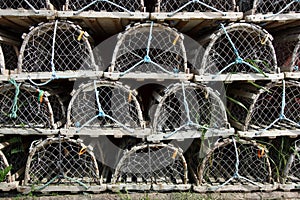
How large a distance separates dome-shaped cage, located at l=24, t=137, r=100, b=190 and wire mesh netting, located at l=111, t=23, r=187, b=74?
80 centimetres

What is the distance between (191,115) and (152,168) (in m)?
0.62

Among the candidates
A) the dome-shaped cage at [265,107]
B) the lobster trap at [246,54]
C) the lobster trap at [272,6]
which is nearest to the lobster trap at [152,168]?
the dome-shaped cage at [265,107]

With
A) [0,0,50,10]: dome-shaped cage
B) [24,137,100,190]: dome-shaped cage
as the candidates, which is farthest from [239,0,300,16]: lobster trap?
[24,137,100,190]: dome-shaped cage

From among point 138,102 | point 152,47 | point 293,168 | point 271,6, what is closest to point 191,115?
point 138,102

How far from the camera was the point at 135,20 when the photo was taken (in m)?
2.51

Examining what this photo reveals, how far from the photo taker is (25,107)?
2484 millimetres

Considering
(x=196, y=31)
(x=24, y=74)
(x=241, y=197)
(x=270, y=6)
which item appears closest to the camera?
(x=24, y=74)

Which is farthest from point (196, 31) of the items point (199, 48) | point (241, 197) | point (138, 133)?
point (241, 197)

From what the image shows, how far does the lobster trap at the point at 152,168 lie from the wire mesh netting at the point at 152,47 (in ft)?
2.48

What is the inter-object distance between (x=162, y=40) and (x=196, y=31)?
2.02ft

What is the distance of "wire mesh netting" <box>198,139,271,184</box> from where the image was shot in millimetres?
2471

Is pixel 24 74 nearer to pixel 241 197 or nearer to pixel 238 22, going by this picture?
pixel 238 22

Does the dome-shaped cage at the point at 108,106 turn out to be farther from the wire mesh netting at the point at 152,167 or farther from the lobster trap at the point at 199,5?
the lobster trap at the point at 199,5

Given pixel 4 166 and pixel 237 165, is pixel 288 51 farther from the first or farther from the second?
pixel 4 166
